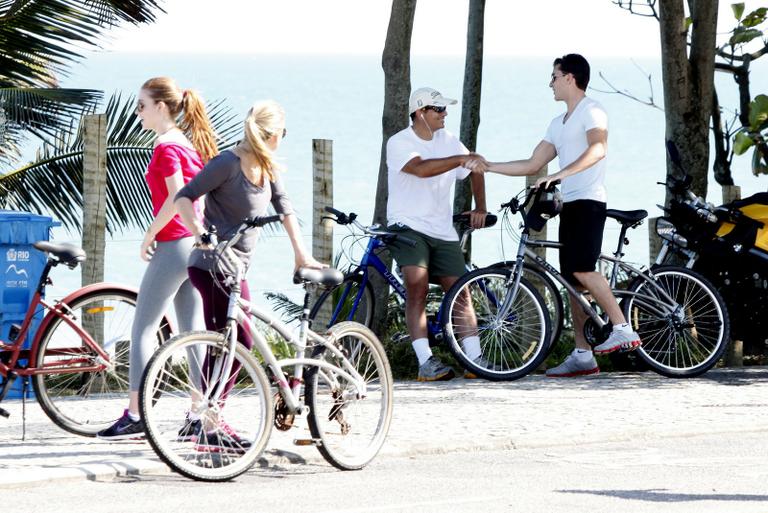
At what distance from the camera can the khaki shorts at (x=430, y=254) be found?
10.5 m

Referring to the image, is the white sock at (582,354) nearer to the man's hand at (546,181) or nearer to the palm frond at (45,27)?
the man's hand at (546,181)

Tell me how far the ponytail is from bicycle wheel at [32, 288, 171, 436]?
893mm

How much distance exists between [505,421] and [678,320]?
2.37m

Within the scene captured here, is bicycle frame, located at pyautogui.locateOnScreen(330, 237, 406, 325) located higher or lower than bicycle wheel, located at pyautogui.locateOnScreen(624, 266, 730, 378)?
higher

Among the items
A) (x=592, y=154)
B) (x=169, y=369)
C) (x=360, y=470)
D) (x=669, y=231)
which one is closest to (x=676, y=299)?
(x=669, y=231)

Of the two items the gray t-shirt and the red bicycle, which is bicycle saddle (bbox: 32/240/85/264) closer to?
the red bicycle

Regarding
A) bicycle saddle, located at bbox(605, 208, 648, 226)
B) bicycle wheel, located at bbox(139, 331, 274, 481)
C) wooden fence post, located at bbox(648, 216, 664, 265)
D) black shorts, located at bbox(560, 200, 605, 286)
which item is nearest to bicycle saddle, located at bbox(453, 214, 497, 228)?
black shorts, located at bbox(560, 200, 605, 286)

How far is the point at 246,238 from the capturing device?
759 centimetres

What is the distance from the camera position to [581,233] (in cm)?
1059

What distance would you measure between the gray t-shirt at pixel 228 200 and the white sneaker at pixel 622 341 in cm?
365

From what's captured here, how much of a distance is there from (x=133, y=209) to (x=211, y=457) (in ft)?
21.2

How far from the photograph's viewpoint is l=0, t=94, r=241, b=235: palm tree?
1352cm

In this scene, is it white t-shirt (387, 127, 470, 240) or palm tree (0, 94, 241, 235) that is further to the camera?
palm tree (0, 94, 241, 235)

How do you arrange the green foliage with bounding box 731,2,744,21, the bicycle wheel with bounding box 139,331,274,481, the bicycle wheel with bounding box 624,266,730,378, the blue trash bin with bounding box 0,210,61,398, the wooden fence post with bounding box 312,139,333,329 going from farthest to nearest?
the green foliage with bounding box 731,2,744,21 → the wooden fence post with bounding box 312,139,333,329 → the bicycle wheel with bounding box 624,266,730,378 → the blue trash bin with bounding box 0,210,61,398 → the bicycle wheel with bounding box 139,331,274,481
